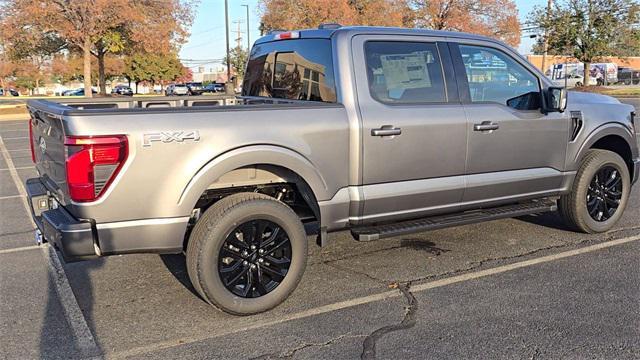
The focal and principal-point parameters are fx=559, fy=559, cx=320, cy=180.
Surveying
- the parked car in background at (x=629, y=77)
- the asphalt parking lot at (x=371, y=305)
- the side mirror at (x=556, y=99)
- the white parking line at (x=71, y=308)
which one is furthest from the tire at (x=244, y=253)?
the parked car in background at (x=629, y=77)

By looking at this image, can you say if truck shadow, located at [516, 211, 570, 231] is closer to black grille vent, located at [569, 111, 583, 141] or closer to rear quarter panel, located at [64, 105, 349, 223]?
black grille vent, located at [569, 111, 583, 141]

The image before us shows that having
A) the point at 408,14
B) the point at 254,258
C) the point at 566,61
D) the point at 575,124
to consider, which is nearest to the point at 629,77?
the point at 566,61

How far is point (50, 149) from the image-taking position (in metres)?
3.88

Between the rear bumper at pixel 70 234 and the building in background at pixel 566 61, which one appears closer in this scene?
the rear bumper at pixel 70 234

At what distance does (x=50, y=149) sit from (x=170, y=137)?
1023mm

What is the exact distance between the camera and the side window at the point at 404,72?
4.30 m

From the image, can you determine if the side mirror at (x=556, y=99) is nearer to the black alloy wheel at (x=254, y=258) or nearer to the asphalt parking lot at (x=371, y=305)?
the asphalt parking lot at (x=371, y=305)

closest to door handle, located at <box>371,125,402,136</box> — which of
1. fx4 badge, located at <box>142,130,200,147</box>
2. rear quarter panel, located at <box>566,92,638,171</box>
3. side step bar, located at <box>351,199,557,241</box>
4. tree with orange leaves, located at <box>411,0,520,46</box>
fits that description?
side step bar, located at <box>351,199,557,241</box>

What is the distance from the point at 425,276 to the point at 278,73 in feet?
7.20

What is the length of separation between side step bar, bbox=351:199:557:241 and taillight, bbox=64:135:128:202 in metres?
1.83

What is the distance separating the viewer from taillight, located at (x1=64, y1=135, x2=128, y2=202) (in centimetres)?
330

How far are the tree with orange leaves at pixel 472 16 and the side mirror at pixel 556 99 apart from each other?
3249cm

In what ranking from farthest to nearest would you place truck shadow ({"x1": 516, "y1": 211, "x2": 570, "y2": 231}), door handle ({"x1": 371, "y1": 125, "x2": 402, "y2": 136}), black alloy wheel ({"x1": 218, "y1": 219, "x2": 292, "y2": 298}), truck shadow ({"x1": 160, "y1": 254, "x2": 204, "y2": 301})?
1. truck shadow ({"x1": 516, "y1": 211, "x2": 570, "y2": 231})
2. truck shadow ({"x1": 160, "y1": 254, "x2": 204, "y2": 301})
3. door handle ({"x1": 371, "y1": 125, "x2": 402, "y2": 136})
4. black alloy wheel ({"x1": 218, "y1": 219, "x2": 292, "y2": 298})

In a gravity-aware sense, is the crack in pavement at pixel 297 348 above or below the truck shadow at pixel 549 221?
below
